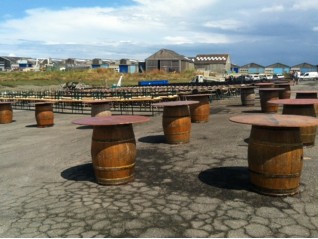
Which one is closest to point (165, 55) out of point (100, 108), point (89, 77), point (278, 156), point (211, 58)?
point (89, 77)

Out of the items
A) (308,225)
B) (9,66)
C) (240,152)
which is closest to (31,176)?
(240,152)

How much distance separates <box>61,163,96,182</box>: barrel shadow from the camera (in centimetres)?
705

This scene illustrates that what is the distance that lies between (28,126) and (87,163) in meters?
8.91

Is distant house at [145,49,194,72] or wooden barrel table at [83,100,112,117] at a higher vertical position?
distant house at [145,49,194,72]

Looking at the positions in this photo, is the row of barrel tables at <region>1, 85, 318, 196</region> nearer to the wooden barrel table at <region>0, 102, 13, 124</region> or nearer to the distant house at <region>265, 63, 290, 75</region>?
the wooden barrel table at <region>0, 102, 13, 124</region>

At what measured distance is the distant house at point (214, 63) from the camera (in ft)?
357

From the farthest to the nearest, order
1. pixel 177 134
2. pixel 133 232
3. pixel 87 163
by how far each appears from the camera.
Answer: pixel 177 134
pixel 87 163
pixel 133 232

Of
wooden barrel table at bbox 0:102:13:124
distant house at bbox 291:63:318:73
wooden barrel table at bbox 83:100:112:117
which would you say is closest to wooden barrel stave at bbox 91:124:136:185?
wooden barrel table at bbox 83:100:112:117

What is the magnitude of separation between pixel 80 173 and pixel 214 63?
106352mm

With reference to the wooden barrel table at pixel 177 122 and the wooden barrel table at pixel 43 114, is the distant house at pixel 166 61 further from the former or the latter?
the wooden barrel table at pixel 177 122

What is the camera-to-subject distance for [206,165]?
7598 mm

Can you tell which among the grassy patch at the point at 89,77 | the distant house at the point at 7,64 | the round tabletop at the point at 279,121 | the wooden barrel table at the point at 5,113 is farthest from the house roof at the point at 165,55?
the round tabletop at the point at 279,121

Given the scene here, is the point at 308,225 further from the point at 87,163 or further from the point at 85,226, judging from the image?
the point at 87,163

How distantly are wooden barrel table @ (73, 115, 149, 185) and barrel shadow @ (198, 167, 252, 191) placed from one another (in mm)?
1504
